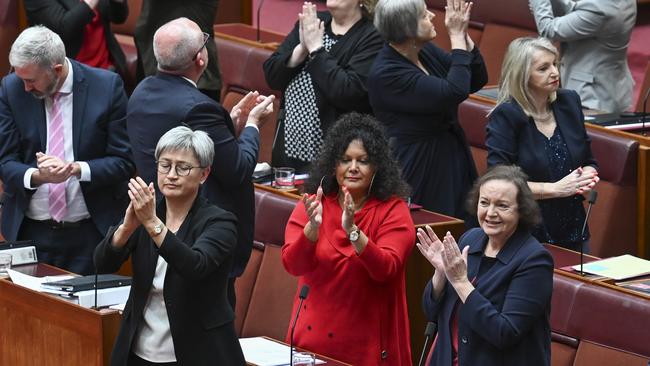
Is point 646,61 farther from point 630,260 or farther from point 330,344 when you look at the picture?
point 330,344

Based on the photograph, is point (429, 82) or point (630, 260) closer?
point (630, 260)

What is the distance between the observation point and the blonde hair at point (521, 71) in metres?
4.59

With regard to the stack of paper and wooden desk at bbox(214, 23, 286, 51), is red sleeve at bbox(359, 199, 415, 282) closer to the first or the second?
the stack of paper

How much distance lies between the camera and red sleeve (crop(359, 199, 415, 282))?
3979 mm

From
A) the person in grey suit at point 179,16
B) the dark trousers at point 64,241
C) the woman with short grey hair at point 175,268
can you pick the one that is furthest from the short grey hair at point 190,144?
the person in grey suit at point 179,16

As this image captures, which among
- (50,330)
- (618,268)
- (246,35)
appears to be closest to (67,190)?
(50,330)

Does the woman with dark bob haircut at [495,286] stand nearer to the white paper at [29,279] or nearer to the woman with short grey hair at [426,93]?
the woman with short grey hair at [426,93]

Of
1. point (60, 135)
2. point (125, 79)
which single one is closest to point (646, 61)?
point (125, 79)

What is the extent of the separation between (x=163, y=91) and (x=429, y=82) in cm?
108

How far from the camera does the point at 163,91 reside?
4133 millimetres

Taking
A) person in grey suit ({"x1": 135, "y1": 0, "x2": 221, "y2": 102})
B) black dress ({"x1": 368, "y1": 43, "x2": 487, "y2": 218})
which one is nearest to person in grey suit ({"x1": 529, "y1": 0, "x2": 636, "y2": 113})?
black dress ({"x1": 368, "y1": 43, "x2": 487, "y2": 218})

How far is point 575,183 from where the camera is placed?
4.44 m

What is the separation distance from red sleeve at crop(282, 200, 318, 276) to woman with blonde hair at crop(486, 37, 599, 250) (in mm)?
758

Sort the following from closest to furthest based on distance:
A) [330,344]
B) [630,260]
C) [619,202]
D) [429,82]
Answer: [330,344]
[630,260]
[429,82]
[619,202]
